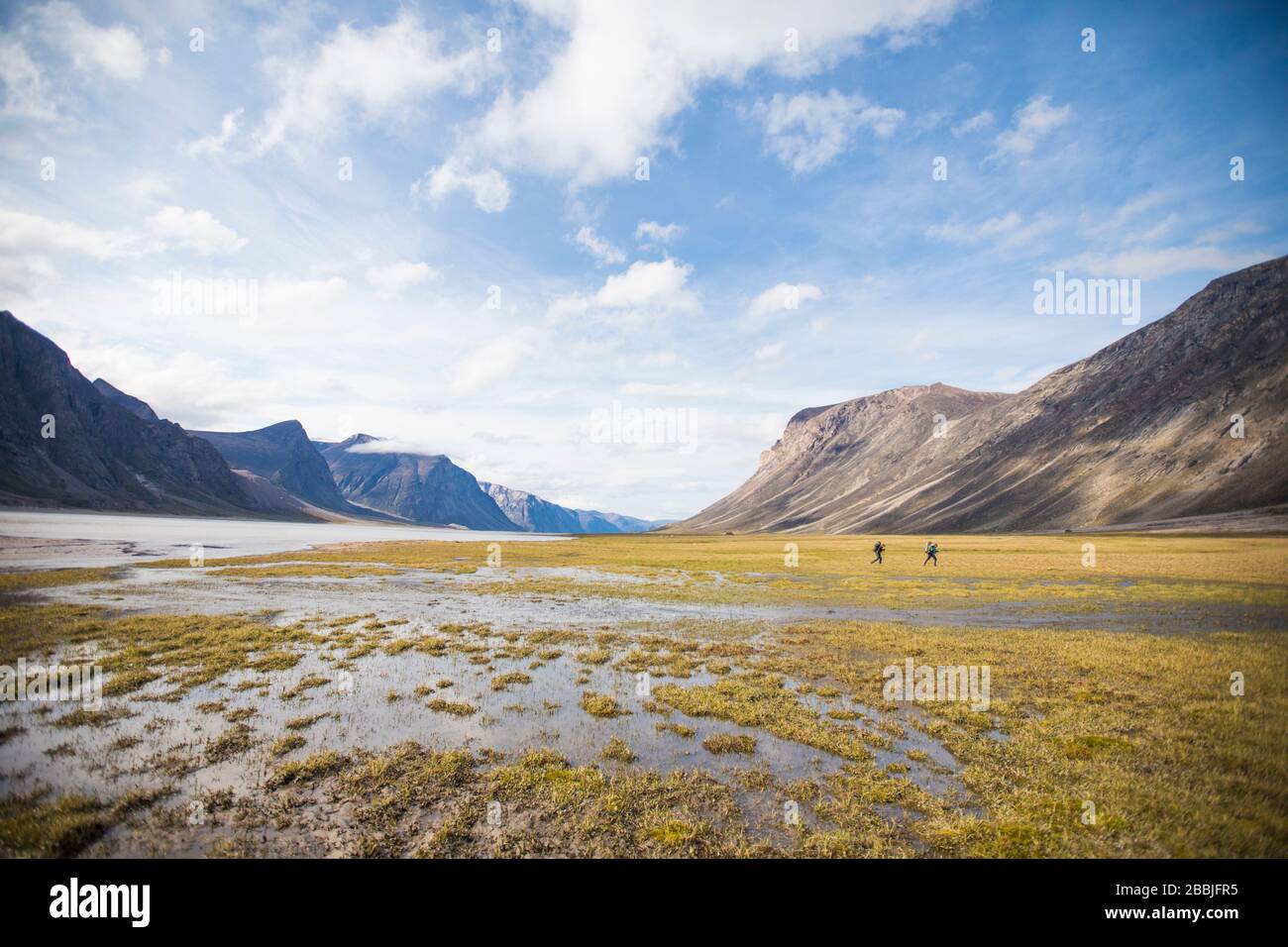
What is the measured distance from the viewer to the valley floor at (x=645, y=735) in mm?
9766

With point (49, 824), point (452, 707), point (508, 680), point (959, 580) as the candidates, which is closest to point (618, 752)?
point (452, 707)

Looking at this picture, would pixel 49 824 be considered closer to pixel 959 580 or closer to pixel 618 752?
pixel 618 752

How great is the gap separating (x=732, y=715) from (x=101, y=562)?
7539 cm

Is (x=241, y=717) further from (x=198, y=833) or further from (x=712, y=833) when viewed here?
(x=712, y=833)

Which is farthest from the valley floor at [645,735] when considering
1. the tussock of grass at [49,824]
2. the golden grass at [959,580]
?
the golden grass at [959,580]

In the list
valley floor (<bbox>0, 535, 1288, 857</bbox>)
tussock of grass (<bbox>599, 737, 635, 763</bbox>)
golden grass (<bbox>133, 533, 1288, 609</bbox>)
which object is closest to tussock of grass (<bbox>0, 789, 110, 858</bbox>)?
valley floor (<bbox>0, 535, 1288, 857</bbox>)

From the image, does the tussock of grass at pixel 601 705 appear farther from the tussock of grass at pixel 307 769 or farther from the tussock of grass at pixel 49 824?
the tussock of grass at pixel 49 824

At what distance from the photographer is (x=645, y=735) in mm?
14617

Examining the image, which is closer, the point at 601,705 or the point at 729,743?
the point at 729,743

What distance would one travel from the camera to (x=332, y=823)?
10.0 metres

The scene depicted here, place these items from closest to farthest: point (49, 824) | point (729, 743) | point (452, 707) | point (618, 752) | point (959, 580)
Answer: point (49, 824) → point (618, 752) → point (729, 743) → point (452, 707) → point (959, 580)

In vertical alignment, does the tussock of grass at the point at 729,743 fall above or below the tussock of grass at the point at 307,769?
below
